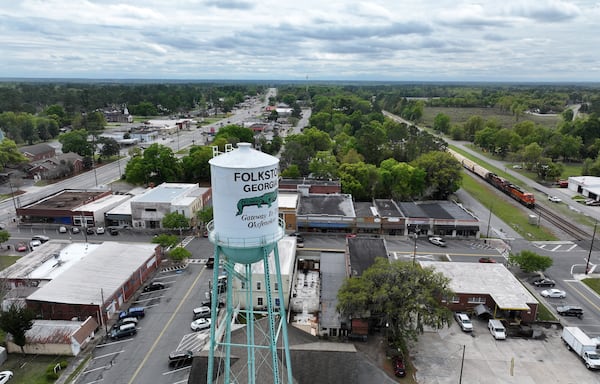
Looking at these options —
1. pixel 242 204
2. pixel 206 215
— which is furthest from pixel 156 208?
pixel 242 204

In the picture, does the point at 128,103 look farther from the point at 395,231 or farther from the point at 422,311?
the point at 422,311

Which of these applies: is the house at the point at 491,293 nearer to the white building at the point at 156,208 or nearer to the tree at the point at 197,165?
the white building at the point at 156,208

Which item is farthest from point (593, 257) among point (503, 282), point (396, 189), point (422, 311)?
point (422, 311)

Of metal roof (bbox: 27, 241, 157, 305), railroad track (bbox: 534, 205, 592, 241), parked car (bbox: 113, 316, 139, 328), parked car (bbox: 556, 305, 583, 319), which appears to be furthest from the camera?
railroad track (bbox: 534, 205, 592, 241)

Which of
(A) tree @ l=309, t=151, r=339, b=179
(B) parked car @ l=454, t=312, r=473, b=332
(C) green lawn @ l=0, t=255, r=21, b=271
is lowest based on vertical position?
(B) parked car @ l=454, t=312, r=473, b=332

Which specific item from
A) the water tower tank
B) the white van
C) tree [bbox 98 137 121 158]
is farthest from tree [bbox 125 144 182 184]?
the white van

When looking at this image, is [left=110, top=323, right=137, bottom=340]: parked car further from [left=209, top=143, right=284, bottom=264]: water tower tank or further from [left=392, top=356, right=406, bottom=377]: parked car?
[left=392, top=356, right=406, bottom=377]: parked car

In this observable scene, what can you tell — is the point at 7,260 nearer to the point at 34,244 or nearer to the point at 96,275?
the point at 34,244

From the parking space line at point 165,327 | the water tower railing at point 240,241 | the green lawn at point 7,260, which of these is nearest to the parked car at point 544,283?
the water tower railing at point 240,241
